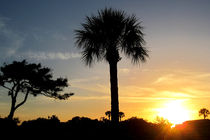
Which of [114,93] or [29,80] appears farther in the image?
[29,80]

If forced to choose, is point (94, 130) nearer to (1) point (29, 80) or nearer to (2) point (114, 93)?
(2) point (114, 93)

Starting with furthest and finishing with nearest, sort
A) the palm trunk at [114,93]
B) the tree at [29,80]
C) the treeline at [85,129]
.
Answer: the tree at [29,80], the palm trunk at [114,93], the treeline at [85,129]

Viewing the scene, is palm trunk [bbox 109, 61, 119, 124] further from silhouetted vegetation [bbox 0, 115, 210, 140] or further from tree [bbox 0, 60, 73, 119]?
tree [bbox 0, 60, 73, 119]

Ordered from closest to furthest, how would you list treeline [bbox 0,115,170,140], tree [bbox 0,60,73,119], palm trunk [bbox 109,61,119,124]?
treeline [bbox 0,115,170,140]
palm trunk [bbox 109,61,119,124]
tree [bbox 0,60,73,119]

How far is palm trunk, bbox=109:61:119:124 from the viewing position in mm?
8570

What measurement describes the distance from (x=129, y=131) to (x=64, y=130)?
2895 mm

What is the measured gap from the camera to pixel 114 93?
8969 millimetres

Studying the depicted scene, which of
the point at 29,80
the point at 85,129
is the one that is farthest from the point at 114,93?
the point at 29,80

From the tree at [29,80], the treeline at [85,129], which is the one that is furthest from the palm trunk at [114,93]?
the tree at [29,80]

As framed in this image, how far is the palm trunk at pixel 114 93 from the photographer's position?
8570 mm

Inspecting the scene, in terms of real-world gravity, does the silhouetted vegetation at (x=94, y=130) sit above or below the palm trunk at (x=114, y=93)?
below

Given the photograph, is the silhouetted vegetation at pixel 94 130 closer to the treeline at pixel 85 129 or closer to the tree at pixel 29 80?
the treeline at pixel 85 129

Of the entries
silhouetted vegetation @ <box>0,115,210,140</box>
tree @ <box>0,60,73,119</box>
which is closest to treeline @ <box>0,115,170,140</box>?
silhouetted vegetation @ <box>0,115,210,140</box>

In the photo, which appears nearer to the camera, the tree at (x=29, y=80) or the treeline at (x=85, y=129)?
the treeline at (x=85, y=129)
